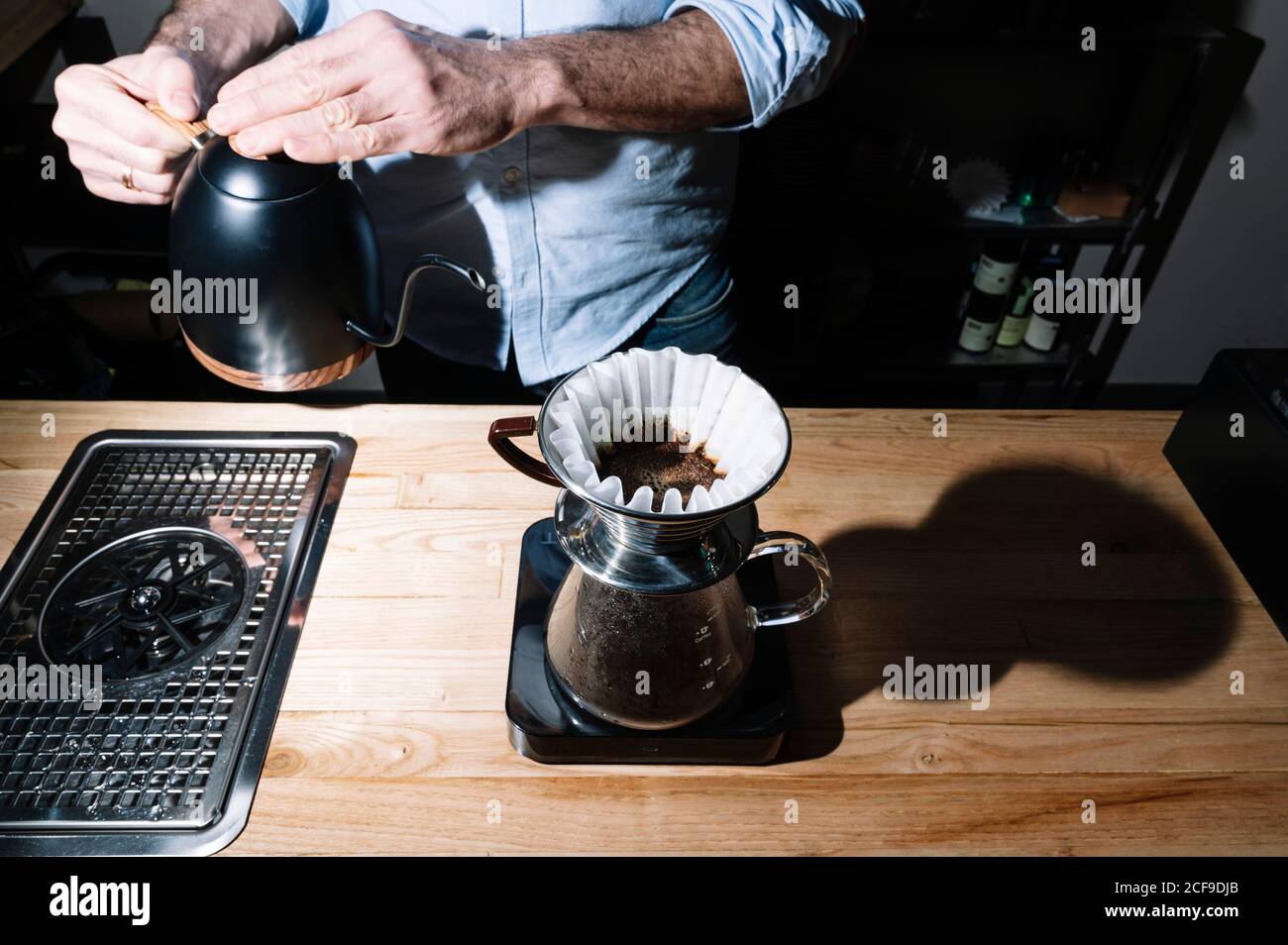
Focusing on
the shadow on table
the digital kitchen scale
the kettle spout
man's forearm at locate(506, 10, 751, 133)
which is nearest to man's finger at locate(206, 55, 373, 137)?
the kettle spout

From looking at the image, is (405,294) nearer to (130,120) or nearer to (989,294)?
(130,120)

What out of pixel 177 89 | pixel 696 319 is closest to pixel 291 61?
pixel 177 89

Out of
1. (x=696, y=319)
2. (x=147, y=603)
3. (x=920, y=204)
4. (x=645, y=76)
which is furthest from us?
(x=920, y=204)

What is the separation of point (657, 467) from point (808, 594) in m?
0.22

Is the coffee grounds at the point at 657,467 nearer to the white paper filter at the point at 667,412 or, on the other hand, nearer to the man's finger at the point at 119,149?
the white paper filter at the point at 667,412

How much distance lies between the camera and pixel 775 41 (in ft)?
4.49

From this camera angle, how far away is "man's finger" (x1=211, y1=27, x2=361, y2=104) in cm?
92

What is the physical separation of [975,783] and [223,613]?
95cm

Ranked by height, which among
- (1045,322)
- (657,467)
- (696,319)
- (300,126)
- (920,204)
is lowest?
(1045,322)

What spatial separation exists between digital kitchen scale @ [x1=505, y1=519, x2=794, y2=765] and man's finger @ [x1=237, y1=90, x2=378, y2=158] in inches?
23.6

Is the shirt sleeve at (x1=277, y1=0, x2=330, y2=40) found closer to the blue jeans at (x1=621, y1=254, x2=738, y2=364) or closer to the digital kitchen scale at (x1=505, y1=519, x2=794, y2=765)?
the blue jeans at (x1=621, y1=254, x2=738, y2=364)

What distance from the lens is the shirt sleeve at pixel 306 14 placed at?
1470 millimetres

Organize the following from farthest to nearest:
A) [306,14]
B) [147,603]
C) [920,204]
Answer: [920,204]
[306,14]
[147,603]
